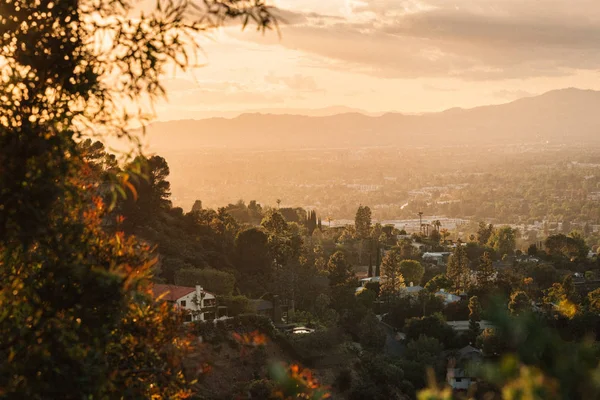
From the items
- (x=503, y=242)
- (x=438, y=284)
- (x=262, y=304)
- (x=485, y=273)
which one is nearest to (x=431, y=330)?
(x=262, y=304)

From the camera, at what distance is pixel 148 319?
3469mm

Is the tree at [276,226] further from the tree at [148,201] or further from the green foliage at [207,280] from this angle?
the green foliage at [207,280]

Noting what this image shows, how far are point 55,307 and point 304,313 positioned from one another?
19.1 metres

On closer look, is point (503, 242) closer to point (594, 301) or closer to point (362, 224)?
point (362, 224)

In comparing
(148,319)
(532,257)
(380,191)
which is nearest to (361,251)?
(532,257)

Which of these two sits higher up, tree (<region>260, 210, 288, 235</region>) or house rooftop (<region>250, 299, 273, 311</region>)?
tree (<region>260, 210, 288, 235</region>)

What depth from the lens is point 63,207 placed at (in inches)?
131

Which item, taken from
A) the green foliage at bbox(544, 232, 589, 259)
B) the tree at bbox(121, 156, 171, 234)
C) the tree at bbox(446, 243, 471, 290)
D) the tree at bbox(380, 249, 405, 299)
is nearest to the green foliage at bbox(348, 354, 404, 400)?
the tree at bbox(121, 156, 171, 234)

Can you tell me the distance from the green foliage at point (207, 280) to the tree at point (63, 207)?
16993mm

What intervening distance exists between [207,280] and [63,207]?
56.9ft

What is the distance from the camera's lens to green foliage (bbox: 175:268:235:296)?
2031 cm

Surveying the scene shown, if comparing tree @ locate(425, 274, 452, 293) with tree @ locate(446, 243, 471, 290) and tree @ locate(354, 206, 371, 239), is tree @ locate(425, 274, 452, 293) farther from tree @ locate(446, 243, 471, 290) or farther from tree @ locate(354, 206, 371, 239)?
tree @ locate(354, 206, 371, 239)

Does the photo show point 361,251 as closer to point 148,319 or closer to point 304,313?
point 304,313

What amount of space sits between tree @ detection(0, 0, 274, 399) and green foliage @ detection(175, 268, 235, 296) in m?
17.0
